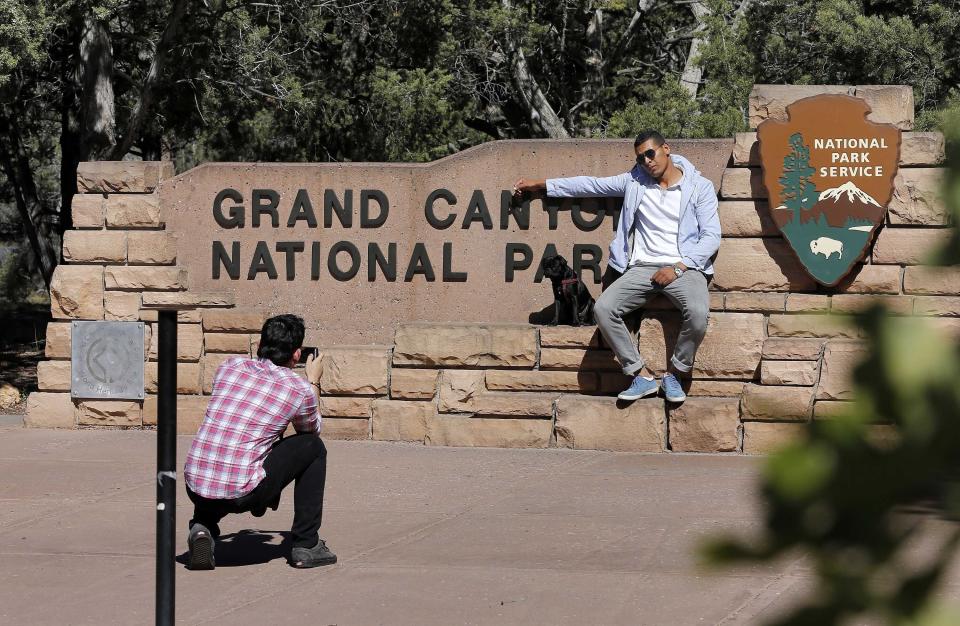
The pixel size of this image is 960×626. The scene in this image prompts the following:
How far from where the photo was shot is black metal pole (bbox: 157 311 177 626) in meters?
4.22

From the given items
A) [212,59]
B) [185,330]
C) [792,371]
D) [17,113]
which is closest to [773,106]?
[792,371]

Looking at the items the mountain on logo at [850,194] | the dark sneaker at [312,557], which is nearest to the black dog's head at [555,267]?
the mountain on logo at [850,194]

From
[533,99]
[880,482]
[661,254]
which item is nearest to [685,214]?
[661,254]

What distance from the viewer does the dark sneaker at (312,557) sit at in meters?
5.77

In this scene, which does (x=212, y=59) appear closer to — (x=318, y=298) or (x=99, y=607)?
(x=318, y=298)

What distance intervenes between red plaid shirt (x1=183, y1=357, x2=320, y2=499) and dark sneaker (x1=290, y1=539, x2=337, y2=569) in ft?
1.26

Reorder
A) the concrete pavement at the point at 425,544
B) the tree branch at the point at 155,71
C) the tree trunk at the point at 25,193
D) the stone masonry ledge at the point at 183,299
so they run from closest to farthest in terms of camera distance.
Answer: the concrete pavement at the point at 425,544
the stone masonry ledge at the point at 183,299
the tree branch at the point at 155,71
the tree trunk at the point at 25,193

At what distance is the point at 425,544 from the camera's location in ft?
20.4

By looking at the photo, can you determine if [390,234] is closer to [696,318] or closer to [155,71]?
[696,318]

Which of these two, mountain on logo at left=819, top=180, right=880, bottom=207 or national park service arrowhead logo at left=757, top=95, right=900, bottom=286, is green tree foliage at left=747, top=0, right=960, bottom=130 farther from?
mountain on logo at left=819, top=180, right=880, bottom=207

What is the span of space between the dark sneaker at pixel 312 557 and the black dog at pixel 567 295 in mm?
3860

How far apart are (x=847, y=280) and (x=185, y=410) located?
4876 millimetres

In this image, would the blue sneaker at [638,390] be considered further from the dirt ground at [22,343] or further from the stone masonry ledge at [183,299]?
the dirt ground at [22,343]

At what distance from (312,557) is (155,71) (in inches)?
409
